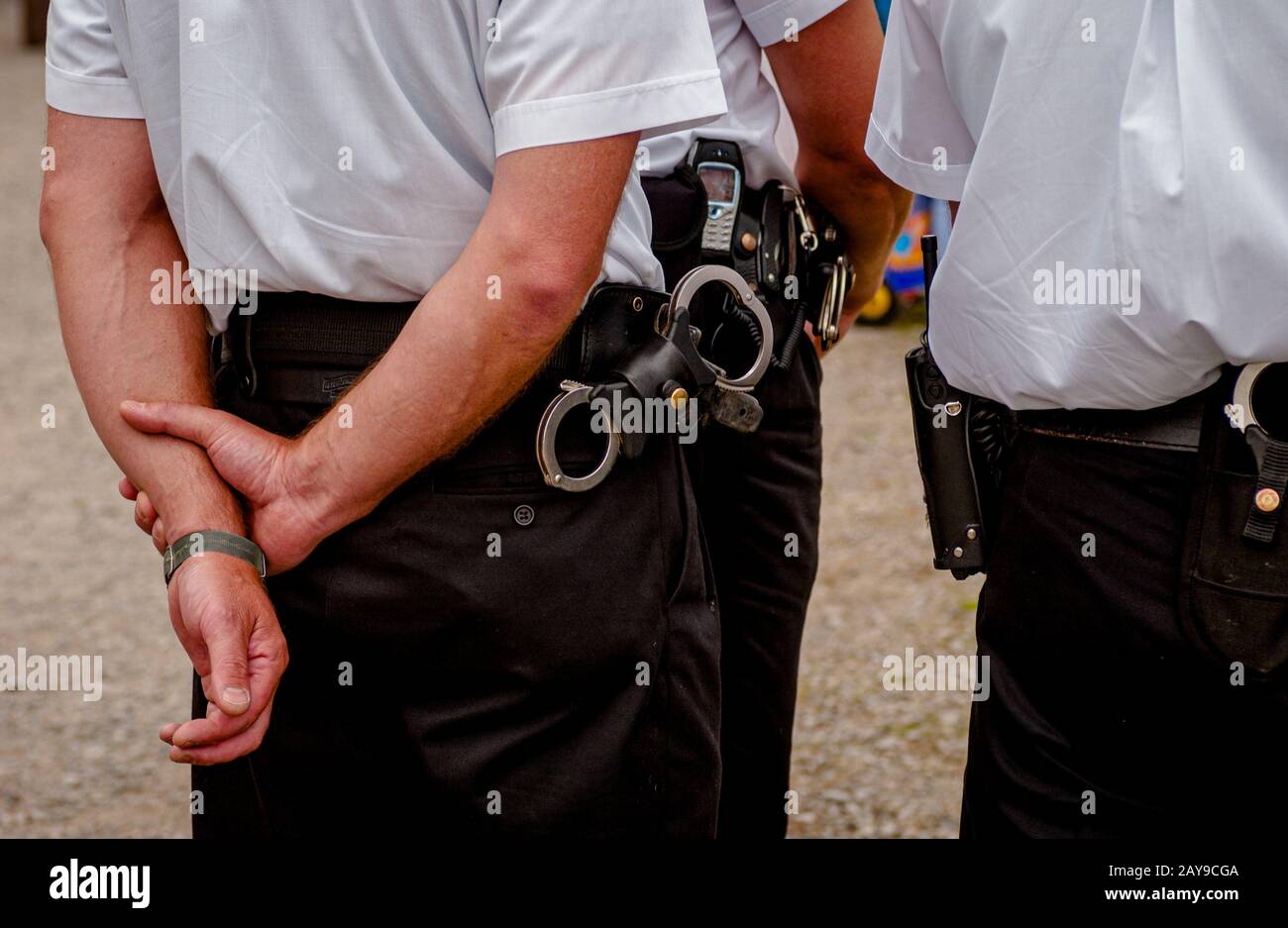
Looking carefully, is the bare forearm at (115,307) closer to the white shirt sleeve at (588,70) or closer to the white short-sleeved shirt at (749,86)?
the white shirt sleeve at (588,70)

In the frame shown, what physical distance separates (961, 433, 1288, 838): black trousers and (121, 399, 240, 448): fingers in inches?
37.6

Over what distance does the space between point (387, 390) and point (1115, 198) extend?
0.81 m

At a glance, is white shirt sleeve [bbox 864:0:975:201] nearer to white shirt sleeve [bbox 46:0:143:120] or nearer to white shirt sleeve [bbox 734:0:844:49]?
white shirt sleeve [bbox 734:0:844:49]

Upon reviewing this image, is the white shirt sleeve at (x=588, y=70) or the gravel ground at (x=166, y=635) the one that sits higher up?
the white shirt sleeve at (x=588, y=70)

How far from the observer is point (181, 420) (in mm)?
1673

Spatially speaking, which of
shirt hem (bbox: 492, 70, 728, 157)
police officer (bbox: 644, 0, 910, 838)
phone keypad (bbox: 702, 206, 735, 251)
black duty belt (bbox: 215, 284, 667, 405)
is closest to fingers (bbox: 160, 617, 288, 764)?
black duty belt (bbox: 215, 284, 667, 405)

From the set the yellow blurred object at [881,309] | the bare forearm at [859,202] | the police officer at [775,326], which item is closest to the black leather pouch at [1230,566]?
the police officer at [775,326]

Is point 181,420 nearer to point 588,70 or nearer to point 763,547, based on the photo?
point 588,70

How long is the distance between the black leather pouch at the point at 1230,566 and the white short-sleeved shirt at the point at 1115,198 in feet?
0.24

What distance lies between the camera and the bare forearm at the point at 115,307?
1.73 meters

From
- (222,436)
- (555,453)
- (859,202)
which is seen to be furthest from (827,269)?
(222,436)

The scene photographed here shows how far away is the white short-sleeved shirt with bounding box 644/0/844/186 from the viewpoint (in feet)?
6.89
